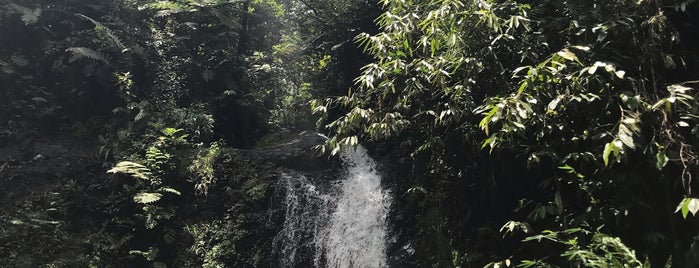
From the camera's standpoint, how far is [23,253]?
25.0ft

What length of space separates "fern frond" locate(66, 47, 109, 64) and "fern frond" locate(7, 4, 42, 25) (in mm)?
1057

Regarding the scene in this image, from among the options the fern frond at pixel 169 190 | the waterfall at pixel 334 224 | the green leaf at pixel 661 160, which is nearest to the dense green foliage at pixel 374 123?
the green leaf at pixel 661 160

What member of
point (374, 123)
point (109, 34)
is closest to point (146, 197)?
point (109, 34)

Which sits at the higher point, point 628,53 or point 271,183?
point 628,53

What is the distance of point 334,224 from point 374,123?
12.0 ft

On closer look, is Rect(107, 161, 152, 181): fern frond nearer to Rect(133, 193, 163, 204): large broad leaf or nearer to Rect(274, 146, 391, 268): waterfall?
Rect(133, 193, 163, 204): large broad leaf

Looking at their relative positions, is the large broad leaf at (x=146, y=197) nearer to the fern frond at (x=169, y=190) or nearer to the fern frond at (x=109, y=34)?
the fern frond at (x=169, y=190)

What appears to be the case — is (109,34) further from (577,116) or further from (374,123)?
(577,116)

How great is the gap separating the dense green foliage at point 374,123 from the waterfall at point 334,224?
→ 1.23 feet

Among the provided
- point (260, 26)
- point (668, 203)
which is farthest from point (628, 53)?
point (260, 26)

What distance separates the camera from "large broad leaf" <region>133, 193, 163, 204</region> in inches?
319

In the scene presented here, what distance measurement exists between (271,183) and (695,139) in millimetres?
7568

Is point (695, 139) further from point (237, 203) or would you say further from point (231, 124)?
point (231, 124)

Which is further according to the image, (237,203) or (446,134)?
(237,203)
